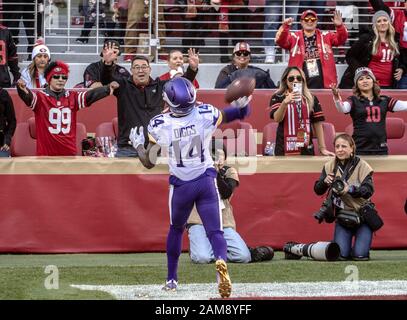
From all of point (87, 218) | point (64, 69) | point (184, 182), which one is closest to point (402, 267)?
point (184, 182)

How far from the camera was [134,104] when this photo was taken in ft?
43.1

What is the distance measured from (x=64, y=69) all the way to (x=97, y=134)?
1.30 m

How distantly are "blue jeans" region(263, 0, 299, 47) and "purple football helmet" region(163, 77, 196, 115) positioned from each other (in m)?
7.94

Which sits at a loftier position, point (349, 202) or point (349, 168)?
point (349, 168)

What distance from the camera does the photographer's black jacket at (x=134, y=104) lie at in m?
13.1

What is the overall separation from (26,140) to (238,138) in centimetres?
260

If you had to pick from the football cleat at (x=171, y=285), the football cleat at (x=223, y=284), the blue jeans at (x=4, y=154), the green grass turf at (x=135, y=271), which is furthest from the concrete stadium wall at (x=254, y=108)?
the football cleat at (x=223, y=284)

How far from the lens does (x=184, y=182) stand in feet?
31.3

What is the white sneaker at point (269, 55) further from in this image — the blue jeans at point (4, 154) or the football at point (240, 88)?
the football at point (240, 88)

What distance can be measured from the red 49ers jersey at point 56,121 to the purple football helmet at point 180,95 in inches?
147

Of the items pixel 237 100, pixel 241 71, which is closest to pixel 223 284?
pixel 237 100

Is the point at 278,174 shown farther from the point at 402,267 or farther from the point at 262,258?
the point at 402,267

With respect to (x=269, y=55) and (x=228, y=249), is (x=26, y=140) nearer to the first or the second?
(x=228, y=249)

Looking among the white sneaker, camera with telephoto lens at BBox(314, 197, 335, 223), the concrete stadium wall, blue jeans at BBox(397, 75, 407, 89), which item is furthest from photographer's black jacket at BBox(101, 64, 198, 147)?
the white sneaker
